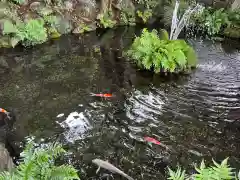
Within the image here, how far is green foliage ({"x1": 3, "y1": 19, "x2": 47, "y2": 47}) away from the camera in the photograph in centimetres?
1205

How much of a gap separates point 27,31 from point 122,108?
23.1 ft

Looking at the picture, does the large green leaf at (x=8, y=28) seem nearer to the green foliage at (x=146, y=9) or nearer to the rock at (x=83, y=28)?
the rock at (x=83, y=28)

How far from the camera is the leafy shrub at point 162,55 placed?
945 centimetres

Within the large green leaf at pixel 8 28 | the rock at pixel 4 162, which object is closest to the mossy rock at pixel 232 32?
the large green leaf at pixel 8 28

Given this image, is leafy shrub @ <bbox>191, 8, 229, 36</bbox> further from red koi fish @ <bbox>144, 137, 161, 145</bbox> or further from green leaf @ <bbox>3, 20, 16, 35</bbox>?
red koi fish @ <bbox>144, 137, 161, 145</bbox>

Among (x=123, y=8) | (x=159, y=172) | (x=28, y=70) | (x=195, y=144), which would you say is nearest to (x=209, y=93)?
(x=195, y=144)

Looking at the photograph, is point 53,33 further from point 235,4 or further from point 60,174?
point 60,174

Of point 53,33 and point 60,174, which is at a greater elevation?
point 53,33

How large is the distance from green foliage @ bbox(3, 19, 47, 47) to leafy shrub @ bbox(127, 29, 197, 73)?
4753 millimetres

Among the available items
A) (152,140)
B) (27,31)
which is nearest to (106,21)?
(27,31)

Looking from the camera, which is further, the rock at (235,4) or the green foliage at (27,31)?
the rock at (235,4)

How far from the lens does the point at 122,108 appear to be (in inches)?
287

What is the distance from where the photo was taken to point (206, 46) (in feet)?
43.2

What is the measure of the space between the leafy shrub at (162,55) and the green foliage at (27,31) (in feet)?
15.6
